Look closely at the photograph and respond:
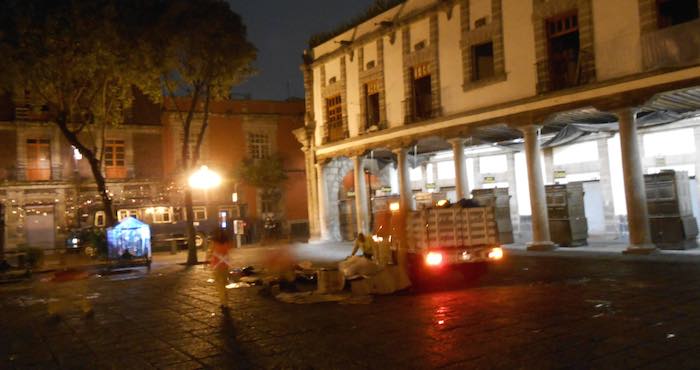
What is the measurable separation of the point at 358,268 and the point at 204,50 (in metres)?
12.3

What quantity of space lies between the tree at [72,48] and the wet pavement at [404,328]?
9.22 metres

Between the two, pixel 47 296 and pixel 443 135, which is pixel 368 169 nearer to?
pixel 443 135

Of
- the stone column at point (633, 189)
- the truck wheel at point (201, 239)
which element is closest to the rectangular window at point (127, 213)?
the truck wheel at point (201, 239)

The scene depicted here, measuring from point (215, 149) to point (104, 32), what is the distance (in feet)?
64.2

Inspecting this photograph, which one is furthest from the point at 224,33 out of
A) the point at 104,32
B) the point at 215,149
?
the point at 215,149

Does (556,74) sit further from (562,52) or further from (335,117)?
(335,117)

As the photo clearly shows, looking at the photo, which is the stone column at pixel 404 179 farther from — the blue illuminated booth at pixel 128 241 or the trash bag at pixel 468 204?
the trash bag at pixel 468 204

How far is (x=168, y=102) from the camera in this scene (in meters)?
37.9

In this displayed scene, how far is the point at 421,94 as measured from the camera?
24.5 m

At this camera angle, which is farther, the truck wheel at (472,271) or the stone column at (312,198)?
the stone column at (312,198)

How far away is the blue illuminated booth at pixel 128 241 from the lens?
20703mm

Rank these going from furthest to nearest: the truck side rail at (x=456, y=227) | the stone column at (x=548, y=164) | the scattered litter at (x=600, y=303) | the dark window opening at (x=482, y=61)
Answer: the stone column at (x=548, y=164) → the dark window opening at (x=482, y=61) → the truck side rail at (x=456, y=227) → the scattered litter at (x=600, y=303)

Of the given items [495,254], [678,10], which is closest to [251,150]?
[678,10]

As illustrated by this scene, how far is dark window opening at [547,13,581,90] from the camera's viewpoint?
18.5 m
